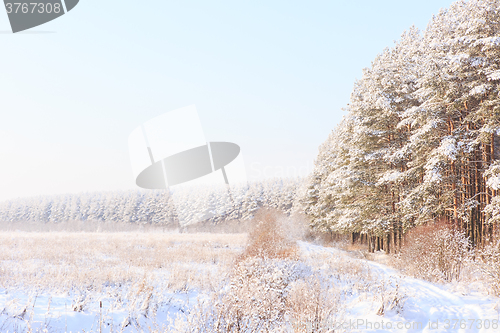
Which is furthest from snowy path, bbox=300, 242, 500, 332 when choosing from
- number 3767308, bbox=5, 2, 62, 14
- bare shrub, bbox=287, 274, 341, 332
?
number 3767308, bbox=5, 2, 62, 14

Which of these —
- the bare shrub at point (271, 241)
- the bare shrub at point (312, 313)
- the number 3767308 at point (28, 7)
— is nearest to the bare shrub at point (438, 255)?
the bare shrub at point (271, 241)

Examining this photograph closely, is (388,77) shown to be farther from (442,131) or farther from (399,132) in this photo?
(442,131)

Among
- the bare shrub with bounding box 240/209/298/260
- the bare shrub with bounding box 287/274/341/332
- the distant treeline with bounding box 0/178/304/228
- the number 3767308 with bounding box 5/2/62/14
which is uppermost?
the number 3767308 with bounding box 5/2/62/14

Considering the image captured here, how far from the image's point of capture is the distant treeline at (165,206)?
201 ft

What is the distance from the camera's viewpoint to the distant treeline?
201 feet

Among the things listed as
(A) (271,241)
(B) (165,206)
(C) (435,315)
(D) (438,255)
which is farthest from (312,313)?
(B) (165,206)

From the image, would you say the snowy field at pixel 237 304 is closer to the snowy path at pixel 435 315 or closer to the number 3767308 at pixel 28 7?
the snowy path at pixel 435 315

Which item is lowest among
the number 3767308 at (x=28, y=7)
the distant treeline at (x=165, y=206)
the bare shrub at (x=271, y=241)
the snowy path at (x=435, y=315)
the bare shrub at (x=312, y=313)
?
the distant treeline at (x=165, y=206)

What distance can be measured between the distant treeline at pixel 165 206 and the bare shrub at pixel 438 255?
44.6 meters

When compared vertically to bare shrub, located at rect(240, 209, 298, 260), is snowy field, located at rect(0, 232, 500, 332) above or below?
above

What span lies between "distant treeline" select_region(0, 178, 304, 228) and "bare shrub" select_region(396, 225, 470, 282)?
44594mm

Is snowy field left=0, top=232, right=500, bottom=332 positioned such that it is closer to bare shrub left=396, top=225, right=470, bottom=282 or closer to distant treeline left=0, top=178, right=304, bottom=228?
bare shrub left=396, top=225, right=470, bottom=282

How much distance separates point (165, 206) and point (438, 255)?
64.4 metres

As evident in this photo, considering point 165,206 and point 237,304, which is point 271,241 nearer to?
point 237,304
